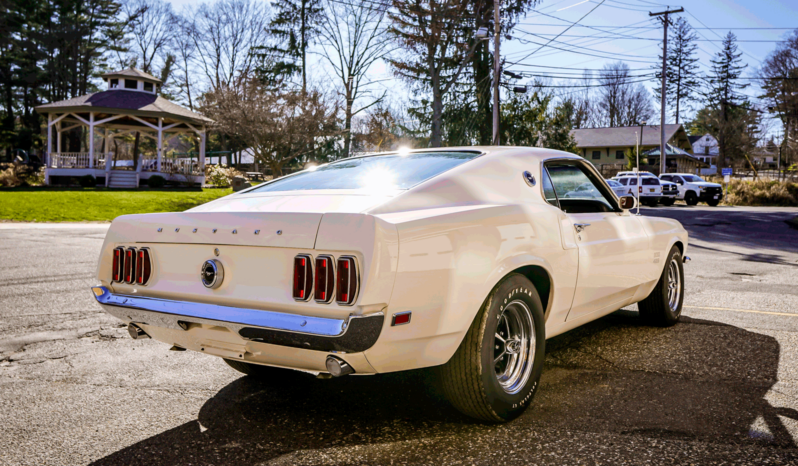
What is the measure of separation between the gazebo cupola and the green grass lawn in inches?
372

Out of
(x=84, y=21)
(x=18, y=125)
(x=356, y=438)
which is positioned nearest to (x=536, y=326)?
(x=356, y=438)

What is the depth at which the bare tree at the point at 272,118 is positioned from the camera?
35.8 meters

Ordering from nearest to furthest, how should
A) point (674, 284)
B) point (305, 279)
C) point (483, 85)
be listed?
point (305, 279), point (674, 284), point (483, 85)

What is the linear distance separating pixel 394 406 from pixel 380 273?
128cm

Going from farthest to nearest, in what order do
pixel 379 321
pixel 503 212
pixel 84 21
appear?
pixel 84 21 < pixel 503 212 < pixel 379 321

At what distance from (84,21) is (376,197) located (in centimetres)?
5380

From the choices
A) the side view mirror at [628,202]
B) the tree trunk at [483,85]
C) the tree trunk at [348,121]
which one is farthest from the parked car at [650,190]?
the side view mirror at [628,202]

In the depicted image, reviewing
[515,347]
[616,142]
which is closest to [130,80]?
[515,347]

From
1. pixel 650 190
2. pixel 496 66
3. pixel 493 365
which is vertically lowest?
pixel 493 365

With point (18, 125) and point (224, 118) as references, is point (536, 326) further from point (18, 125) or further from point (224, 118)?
point (18, 125)

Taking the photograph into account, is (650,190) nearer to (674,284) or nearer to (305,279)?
(674,284)

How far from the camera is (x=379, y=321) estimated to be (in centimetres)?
264

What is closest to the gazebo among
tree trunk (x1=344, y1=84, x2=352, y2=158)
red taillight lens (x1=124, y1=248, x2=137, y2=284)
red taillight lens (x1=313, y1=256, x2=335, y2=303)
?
tree trunk (x1=344, y1=84, x2=352, y2=158)

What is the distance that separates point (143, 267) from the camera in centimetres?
333
